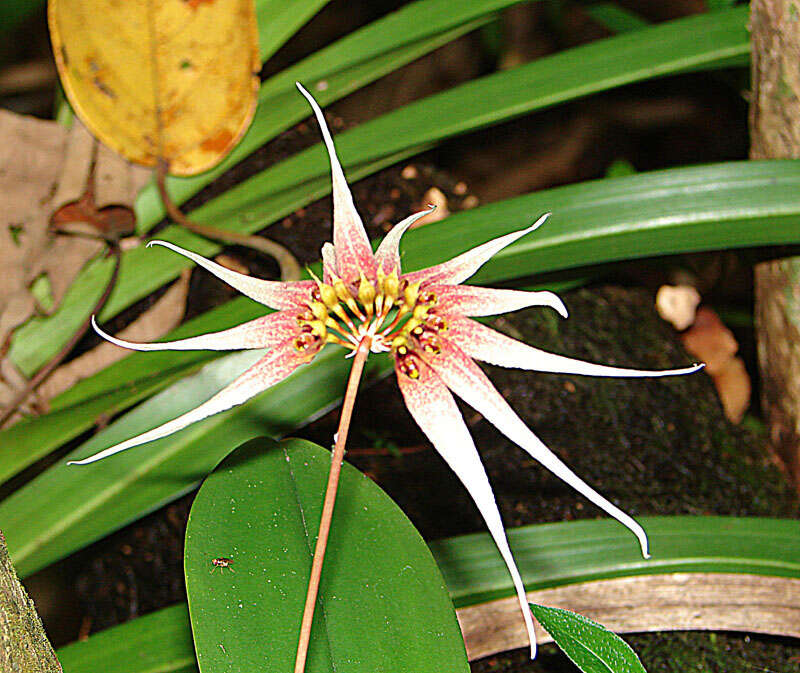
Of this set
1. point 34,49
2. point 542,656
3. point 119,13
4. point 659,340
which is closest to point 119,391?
point 119,13

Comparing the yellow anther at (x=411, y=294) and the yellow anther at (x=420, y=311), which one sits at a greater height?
the yellow anther at (x=411, y=294)

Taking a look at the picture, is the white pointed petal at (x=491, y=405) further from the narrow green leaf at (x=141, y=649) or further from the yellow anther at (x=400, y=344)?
the narrow green leaf at (x=141, y=649)

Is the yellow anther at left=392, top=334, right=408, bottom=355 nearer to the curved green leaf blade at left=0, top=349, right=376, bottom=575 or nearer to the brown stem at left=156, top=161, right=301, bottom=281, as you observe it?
the curved green leaf blade at left=0, top=349, right=376, bottom=575

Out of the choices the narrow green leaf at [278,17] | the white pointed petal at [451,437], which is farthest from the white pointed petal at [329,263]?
the narrow green leaf at [278,17]

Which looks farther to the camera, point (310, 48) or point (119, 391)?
point (310, 48)

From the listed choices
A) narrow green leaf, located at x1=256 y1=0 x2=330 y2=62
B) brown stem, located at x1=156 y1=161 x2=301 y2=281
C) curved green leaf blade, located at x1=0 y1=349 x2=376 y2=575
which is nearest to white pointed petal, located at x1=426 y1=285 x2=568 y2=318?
curved green leaf blade, located at x1=0 y1=349 x2=376 y2=575

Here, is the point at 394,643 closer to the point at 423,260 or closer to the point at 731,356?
the point at 423,260
